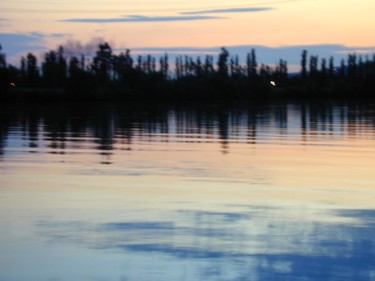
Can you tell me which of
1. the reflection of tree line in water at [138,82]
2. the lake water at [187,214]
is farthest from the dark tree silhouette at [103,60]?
the lake water at [187,214]

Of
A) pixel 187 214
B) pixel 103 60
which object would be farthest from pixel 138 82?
pixel 187 214

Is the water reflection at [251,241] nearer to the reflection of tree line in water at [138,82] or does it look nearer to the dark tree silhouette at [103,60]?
the reflection of tree line in water at [138,82]

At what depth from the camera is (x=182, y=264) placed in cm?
766

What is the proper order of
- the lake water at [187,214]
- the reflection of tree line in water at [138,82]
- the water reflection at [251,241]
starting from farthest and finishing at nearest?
the reflection of tree line in water at [138,82] < the lake water at [187,214] < the water reflection at [251,241]

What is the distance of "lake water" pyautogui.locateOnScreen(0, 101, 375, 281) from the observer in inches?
299

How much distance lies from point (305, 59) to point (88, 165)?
143696 mm

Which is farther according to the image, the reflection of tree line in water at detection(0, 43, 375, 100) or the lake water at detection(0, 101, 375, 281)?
the reflection of tree line in water at detection(0, 43, 375, 100)

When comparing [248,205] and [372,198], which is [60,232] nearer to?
[248,205]

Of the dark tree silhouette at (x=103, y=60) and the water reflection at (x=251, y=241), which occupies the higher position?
the dark tree silhouette at (x=103, y=60)

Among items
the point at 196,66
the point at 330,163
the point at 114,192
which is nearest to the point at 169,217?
the point at 114,192

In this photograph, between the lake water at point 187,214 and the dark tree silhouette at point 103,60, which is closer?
the lake water at point 187,214

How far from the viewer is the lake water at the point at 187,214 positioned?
24.9 feet

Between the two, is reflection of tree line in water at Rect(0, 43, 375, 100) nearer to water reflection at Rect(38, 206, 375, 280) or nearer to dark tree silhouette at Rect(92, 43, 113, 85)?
dark tree silhouette at Rect(92, 43, 113, 85)

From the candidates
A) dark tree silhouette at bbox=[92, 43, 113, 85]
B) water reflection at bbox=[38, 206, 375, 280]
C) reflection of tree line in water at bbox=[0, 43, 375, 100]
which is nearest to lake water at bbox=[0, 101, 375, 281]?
water reflection at bbox=[38, 206, 375, 280]
